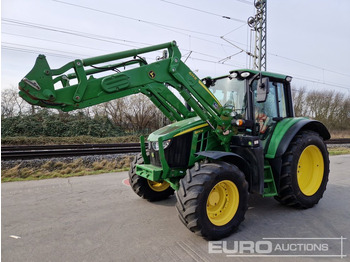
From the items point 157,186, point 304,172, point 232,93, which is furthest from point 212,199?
point 304,172

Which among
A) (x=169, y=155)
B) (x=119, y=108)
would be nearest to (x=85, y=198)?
(x=169, y=155)

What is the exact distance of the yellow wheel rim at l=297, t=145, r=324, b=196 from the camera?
14.6 ft

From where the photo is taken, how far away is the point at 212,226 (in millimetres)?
3025

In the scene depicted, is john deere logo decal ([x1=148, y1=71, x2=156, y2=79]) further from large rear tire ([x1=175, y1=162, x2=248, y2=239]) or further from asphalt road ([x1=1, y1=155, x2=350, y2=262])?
asphalt road ([x1=1, y1=155, x2=350, y2=262])

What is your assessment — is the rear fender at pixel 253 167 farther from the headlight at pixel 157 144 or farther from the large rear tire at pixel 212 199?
the headlight at pixel 157 144

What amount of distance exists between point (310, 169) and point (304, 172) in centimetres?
18

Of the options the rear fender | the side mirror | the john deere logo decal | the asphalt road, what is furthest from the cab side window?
the john deere logo decal

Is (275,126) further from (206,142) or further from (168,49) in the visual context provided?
(168,49)

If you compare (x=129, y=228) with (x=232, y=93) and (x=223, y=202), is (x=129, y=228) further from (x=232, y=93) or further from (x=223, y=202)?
(x=232, y=93)

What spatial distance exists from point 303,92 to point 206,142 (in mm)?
32346

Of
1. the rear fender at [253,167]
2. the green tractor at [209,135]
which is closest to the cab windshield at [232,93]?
the green tractor at [209,135]

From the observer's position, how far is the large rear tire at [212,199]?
294 cm

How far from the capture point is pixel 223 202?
132 inches

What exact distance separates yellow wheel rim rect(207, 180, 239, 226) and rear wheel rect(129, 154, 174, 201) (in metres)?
1.49
